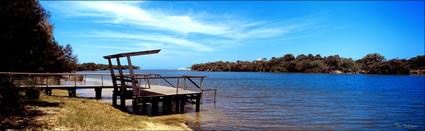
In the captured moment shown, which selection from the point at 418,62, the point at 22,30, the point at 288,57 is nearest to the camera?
the point at 22,30

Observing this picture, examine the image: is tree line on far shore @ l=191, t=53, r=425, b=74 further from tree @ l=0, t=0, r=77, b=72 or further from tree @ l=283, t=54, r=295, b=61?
tree @ l=0, t=0, r=77, b=72

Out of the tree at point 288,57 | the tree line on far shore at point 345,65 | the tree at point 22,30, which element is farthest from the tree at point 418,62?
the tree at point 22,30

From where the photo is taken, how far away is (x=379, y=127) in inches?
538

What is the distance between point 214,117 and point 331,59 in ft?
566

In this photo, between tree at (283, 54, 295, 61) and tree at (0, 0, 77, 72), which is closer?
tree at (0, 0, 77, 72)

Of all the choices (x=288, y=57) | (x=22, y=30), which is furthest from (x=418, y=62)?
(x=22, y=30)

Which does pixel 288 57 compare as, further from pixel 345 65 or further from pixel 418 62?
pixel 418 62

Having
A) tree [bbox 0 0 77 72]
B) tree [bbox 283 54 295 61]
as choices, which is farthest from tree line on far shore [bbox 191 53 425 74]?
tree [bbox 0 0 77 72]

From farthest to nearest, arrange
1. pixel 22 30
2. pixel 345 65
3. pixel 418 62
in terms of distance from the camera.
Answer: pixel 345 65
pixel 418 62
pixel 22 30

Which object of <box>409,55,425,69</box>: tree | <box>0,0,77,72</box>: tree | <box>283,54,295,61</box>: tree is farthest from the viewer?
<box>283,54,295,61</box>: tree

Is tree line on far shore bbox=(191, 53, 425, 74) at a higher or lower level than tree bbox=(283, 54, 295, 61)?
lower

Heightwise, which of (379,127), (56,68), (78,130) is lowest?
(379,127)

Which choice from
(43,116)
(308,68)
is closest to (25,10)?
(43,116)

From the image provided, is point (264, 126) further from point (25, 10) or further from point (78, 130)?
point (25, 10)
